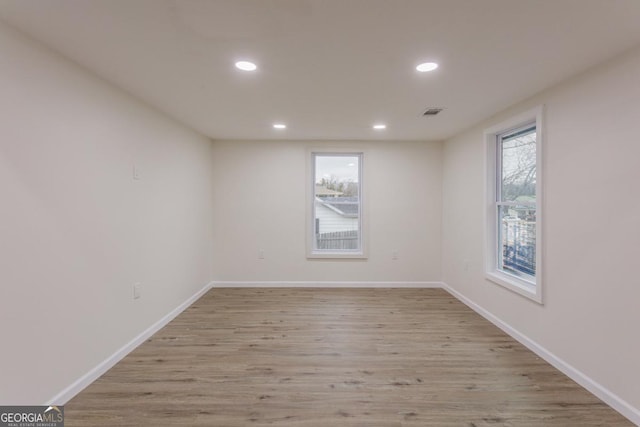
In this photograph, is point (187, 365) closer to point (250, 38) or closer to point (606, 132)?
point (250, 38)

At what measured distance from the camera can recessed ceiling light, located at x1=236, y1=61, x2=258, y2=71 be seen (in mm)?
2018

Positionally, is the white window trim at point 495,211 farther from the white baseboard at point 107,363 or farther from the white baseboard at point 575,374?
the white baseboard at point 107,363

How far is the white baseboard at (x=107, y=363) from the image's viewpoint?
6.29 feet

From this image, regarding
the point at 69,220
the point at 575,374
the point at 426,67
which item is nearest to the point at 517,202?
the point at 575,374

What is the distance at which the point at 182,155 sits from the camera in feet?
11.7

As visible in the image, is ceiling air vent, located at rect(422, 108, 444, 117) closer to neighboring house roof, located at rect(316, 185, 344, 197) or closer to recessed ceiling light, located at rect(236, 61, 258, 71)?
recessed ceiling light, located at rect(236, 61, 258, 71)

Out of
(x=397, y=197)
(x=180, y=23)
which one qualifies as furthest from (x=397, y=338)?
(x=180, y=23)

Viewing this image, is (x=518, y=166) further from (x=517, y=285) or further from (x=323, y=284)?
(x=323, y=284)

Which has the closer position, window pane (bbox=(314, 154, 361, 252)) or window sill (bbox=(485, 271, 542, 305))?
window sill (bbox=(485, 271, 542, 305))

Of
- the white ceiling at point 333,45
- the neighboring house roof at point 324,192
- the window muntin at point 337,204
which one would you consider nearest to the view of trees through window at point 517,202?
the white ceiling at point 333,45

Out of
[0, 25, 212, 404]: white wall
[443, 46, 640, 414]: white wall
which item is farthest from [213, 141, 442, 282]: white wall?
[443, 46, 640, 414]: white wall

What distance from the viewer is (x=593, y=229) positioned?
2.08m

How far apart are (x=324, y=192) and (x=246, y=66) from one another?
112 inches

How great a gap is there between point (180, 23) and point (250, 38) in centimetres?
37
